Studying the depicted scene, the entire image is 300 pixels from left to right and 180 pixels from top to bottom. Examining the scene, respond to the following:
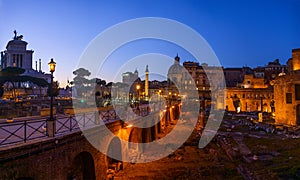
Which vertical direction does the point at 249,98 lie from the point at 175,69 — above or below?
below

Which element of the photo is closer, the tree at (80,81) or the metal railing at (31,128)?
the metal railing at (31,128)

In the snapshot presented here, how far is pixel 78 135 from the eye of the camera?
1109 cm

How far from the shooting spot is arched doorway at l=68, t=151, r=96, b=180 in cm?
1316

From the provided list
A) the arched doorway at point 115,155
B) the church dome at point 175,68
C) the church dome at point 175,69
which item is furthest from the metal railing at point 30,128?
the church dome at point 175,68

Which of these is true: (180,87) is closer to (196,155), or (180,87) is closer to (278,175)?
(196,155)

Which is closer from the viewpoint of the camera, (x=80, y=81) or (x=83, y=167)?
(x=83, y=167)

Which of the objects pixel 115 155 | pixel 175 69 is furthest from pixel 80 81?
pixel 175 69

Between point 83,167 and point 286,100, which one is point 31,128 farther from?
point 286,100

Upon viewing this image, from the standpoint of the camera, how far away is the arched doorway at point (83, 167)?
43.2ft

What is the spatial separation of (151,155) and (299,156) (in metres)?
12.8

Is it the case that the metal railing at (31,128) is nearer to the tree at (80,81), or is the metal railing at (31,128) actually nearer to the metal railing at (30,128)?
the metal railing at (30,128)

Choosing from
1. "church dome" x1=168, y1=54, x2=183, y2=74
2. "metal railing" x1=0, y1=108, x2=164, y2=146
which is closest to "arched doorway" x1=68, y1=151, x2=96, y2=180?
"metal railing" x1=0, y1=108, x2=164, y2=146

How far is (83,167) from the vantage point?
13.7m

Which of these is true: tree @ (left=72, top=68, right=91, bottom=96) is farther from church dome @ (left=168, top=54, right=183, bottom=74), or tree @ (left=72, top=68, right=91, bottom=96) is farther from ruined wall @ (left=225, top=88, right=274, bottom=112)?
church dome @ (left=168, top=54, right=183, bottom=74)
